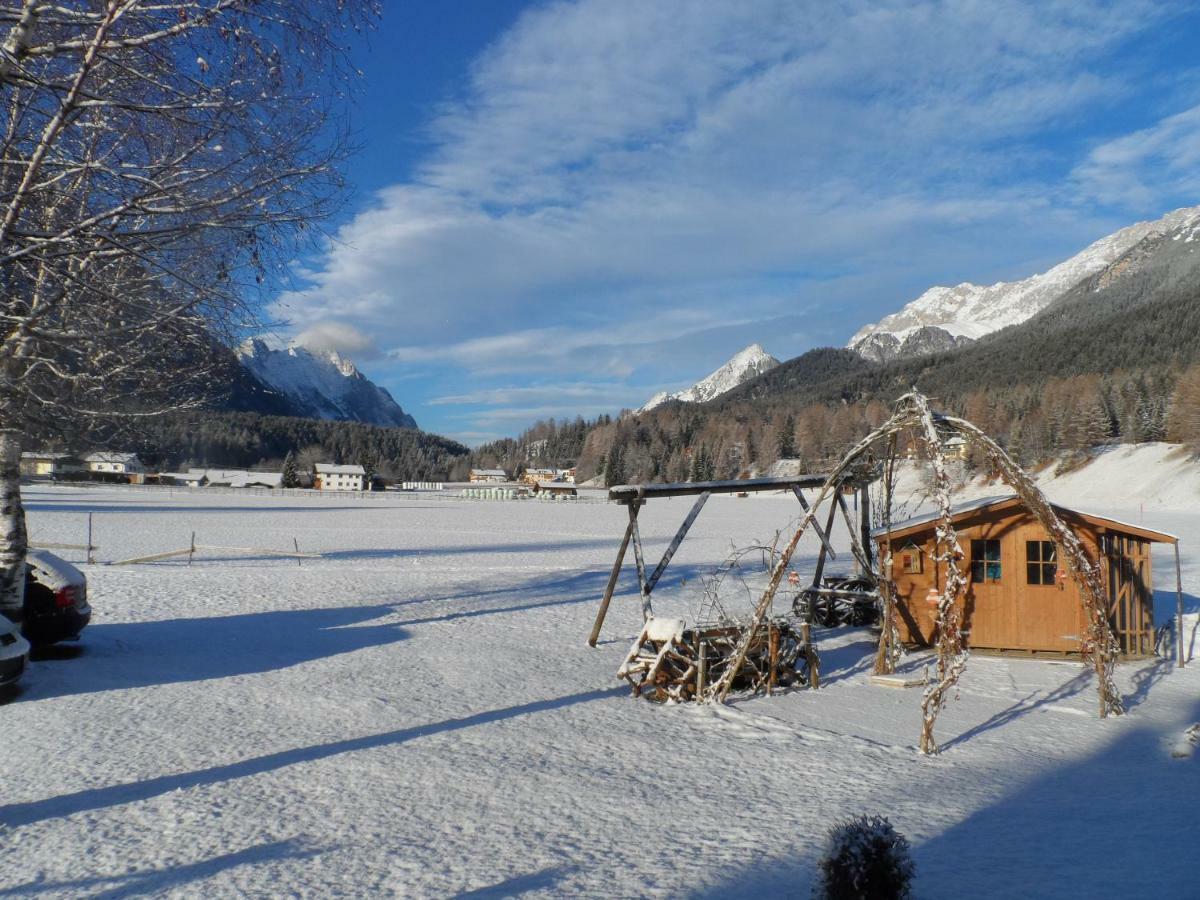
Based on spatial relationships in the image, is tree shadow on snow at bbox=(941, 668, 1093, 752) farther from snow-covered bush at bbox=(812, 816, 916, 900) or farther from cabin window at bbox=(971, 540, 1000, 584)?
snow-covered bush at bbox=(812, 816, 916, 900)

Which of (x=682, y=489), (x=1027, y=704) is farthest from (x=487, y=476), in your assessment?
(x=1027, y=704)

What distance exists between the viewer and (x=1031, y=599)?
1370 cm

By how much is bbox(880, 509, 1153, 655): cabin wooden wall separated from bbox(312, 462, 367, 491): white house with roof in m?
135

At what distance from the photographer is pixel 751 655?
11344 mm

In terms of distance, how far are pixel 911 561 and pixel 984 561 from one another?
123 centimetres

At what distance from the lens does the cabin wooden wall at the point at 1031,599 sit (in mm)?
13562

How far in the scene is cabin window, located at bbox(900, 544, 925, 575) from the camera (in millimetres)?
14539

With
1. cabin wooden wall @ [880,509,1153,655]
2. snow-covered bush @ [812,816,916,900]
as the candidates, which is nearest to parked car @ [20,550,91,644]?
snow-covered bush @ [812,816,916,900]

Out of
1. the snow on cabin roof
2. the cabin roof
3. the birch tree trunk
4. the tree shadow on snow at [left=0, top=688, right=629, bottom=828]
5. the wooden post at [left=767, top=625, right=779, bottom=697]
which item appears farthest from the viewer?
the snow on cabin roof

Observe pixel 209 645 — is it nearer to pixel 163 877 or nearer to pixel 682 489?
pixel 682 489

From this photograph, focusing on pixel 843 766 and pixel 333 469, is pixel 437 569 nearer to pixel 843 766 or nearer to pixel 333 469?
pixel 843 766

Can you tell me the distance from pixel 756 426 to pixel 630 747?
153600mm

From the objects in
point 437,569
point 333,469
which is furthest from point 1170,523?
point 333,469

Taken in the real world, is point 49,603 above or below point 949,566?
below
